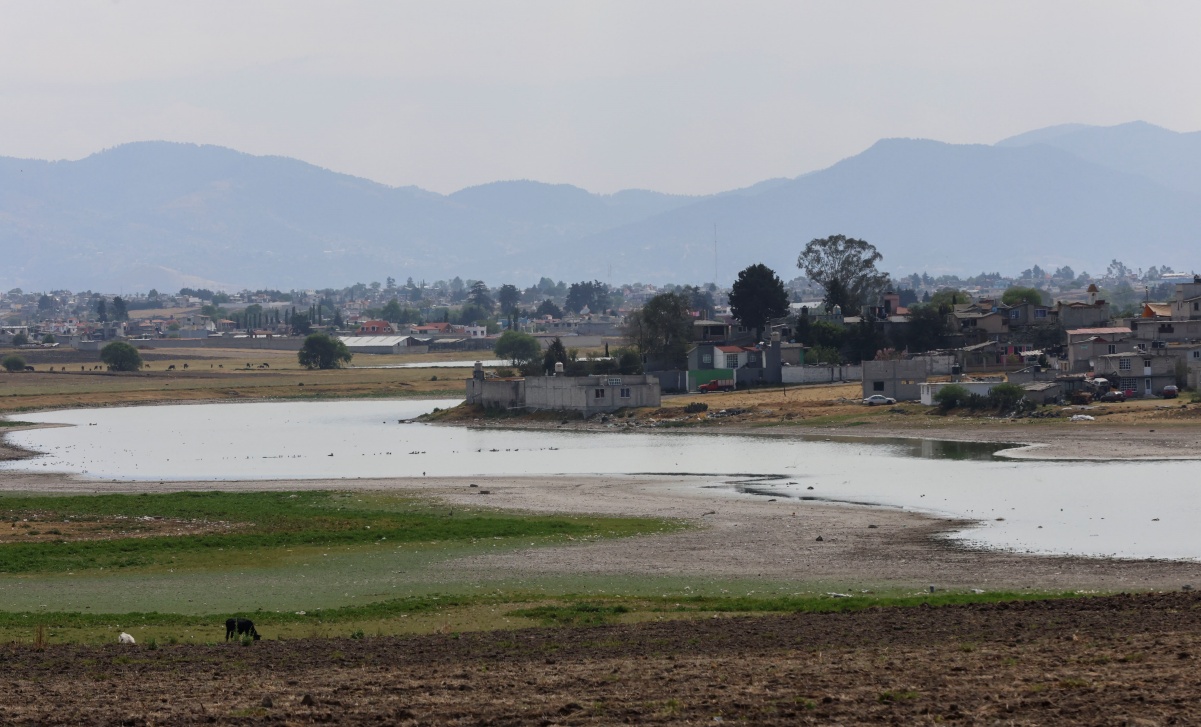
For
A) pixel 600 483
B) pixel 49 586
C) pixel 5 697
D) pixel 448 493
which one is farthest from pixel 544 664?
pixel 600 483

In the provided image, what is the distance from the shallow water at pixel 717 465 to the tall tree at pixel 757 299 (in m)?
31.1

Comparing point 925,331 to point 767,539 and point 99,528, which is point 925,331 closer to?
point 767,539

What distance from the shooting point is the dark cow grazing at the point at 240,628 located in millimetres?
20969

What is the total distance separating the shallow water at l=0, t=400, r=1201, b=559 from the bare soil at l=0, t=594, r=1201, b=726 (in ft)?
36.8

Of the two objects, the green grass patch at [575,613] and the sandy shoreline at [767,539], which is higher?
the green grass patch at [575,613]

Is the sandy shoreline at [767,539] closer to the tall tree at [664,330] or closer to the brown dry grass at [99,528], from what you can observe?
the brown dry grass at [99,528]

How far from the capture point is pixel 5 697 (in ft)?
54.2

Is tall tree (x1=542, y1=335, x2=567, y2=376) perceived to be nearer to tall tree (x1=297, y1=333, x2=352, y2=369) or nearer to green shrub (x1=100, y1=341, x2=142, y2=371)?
tall tree (x1=297, y1=333, x2=352, y2=369)

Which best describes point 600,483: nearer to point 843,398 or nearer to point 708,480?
point 708,480

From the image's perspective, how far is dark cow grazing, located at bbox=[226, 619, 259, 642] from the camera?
2097 centimetres

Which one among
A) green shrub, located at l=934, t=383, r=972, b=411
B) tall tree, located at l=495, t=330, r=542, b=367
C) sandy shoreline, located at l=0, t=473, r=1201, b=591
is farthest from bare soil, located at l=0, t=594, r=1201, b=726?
tall tree, located at l=495, t=330, r=542, b=367

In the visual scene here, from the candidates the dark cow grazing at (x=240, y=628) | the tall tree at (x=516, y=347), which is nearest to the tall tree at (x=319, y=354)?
the tall tree at (x=516, y=347)

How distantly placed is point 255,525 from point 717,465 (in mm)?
23323

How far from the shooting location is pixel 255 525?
36.3 m
